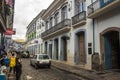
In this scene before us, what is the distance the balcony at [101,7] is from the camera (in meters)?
13.3

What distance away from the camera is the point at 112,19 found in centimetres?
1449

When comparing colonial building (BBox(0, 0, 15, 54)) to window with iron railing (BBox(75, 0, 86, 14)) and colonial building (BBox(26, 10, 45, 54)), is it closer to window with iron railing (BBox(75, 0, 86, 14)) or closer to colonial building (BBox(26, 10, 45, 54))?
window with iron railing (BBox(75, 0, 86, 14))

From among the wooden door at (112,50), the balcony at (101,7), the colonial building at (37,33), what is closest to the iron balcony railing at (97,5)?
Answer: the balcony at (101,7)

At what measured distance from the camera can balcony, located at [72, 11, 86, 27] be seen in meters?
18.9

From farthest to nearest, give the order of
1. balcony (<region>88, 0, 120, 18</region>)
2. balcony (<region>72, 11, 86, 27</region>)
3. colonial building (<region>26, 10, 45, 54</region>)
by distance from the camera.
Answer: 1. colonial building (<region>26, 10, 45, 54</region>)
2. balcony (<region>72, 11, 86, 27</region>)
3. balcony (<region>88, 0, 120, 18</region>)

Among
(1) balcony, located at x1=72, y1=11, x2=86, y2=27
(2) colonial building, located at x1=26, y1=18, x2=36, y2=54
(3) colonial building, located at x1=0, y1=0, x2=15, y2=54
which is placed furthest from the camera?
(2) colonial building, located at x1=26, y1=18, x2=36, y2=54

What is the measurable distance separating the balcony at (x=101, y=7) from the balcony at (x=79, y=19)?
170cm

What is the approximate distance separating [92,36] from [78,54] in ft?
13.7

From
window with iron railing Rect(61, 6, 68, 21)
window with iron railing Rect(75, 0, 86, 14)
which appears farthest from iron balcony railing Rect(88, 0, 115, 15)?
window with iron railing Rect(61, 6, 68, 21)

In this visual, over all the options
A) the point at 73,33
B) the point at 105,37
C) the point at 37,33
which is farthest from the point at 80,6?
the point at 37,33

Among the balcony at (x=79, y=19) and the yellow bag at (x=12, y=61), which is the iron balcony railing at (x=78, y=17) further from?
the yellow bag at (x=12, y=61)

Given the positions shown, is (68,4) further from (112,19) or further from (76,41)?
(112,19)

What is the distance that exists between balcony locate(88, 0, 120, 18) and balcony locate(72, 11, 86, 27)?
1.70m

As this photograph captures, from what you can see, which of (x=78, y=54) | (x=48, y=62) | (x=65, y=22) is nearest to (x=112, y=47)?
(x=78, y=54)
